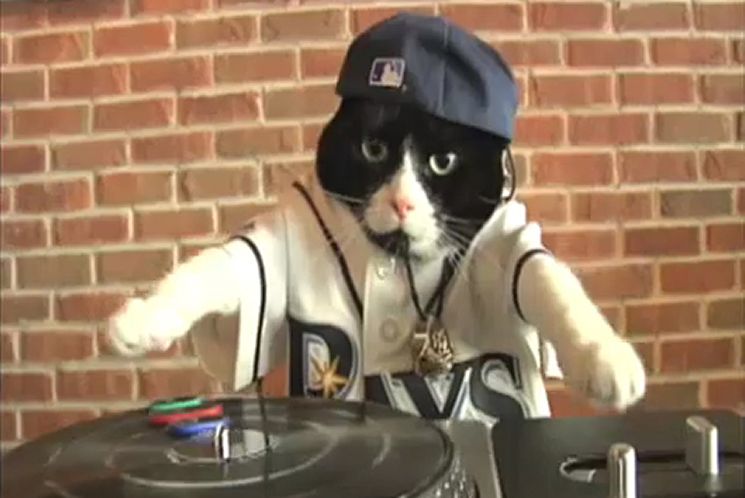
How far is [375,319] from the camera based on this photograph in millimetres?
884

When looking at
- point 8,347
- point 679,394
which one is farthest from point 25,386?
point 679,394

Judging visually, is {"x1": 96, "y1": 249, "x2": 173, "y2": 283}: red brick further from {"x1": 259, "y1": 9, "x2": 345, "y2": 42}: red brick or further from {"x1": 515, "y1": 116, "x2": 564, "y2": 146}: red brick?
{"x1": 515, "y1": 116, "x2": 564, "y2": 146}: red brick

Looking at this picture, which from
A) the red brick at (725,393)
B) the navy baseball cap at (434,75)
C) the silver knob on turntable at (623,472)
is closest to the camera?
the silver knob on turntable at (623,472)

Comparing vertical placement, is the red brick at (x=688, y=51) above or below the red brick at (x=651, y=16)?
below

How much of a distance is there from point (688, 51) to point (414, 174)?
1.87ft

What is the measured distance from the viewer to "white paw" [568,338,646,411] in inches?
27.6

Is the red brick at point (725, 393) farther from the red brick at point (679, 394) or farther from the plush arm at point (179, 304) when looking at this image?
the plush arm at point (179, 304)

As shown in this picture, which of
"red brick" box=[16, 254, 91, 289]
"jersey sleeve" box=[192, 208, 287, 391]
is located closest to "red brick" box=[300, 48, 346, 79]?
"red brick" box=[16, 254, 91, 289]

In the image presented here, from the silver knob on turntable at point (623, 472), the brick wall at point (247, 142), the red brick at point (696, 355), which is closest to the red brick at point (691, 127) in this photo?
the brick wall at point (247, 142)

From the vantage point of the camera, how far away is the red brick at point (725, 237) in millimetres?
1213

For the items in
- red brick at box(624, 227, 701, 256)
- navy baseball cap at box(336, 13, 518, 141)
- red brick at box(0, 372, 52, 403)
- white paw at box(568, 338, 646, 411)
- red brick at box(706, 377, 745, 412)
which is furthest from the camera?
red brick at box(0, 372, 52, 403)

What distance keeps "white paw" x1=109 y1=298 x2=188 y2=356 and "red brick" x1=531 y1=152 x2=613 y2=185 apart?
0.66 m

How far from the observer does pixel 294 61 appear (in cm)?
134

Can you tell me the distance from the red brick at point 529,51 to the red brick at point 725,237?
261 millimetres
